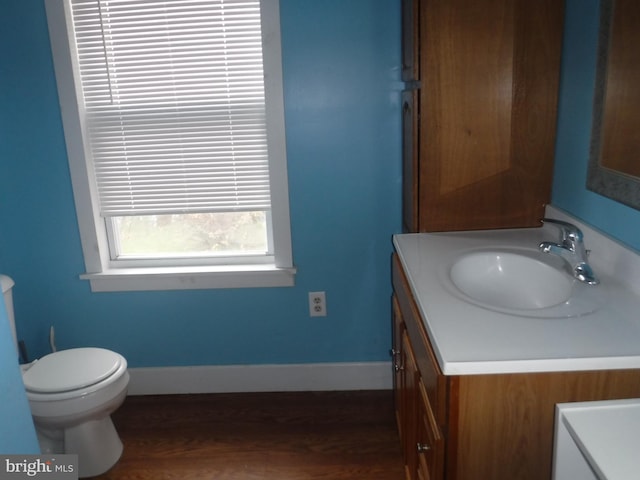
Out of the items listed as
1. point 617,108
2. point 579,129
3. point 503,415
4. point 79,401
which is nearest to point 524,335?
point 503,415

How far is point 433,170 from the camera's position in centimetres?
180

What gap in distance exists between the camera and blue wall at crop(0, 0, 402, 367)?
2107 mm

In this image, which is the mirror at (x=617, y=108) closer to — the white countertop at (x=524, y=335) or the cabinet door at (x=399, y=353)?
the white countertop at (x=524, y=335)

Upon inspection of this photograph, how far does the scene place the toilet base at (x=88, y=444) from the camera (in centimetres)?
194

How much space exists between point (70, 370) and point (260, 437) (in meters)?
0.78

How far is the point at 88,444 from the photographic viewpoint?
6.40ft

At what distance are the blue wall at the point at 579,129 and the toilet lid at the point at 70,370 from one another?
1705 mm

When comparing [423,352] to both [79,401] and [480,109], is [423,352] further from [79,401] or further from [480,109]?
[79,401]

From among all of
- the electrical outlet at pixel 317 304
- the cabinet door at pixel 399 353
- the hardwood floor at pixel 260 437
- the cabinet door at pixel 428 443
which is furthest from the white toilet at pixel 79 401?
the cabinet door at pixel 428 443

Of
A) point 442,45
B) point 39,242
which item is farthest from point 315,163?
point 39,242

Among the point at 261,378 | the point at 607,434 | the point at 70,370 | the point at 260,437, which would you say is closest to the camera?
the point at 607,434

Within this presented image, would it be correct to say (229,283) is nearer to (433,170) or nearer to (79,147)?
(79,147)

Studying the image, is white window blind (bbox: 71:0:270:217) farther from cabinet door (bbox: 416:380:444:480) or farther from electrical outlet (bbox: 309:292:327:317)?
cabinet door (bbox: 416:380:444:480)

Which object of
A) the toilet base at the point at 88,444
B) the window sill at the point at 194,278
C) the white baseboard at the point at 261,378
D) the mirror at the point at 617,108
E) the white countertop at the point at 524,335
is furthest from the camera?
the white baseboard at the point at 261,378
